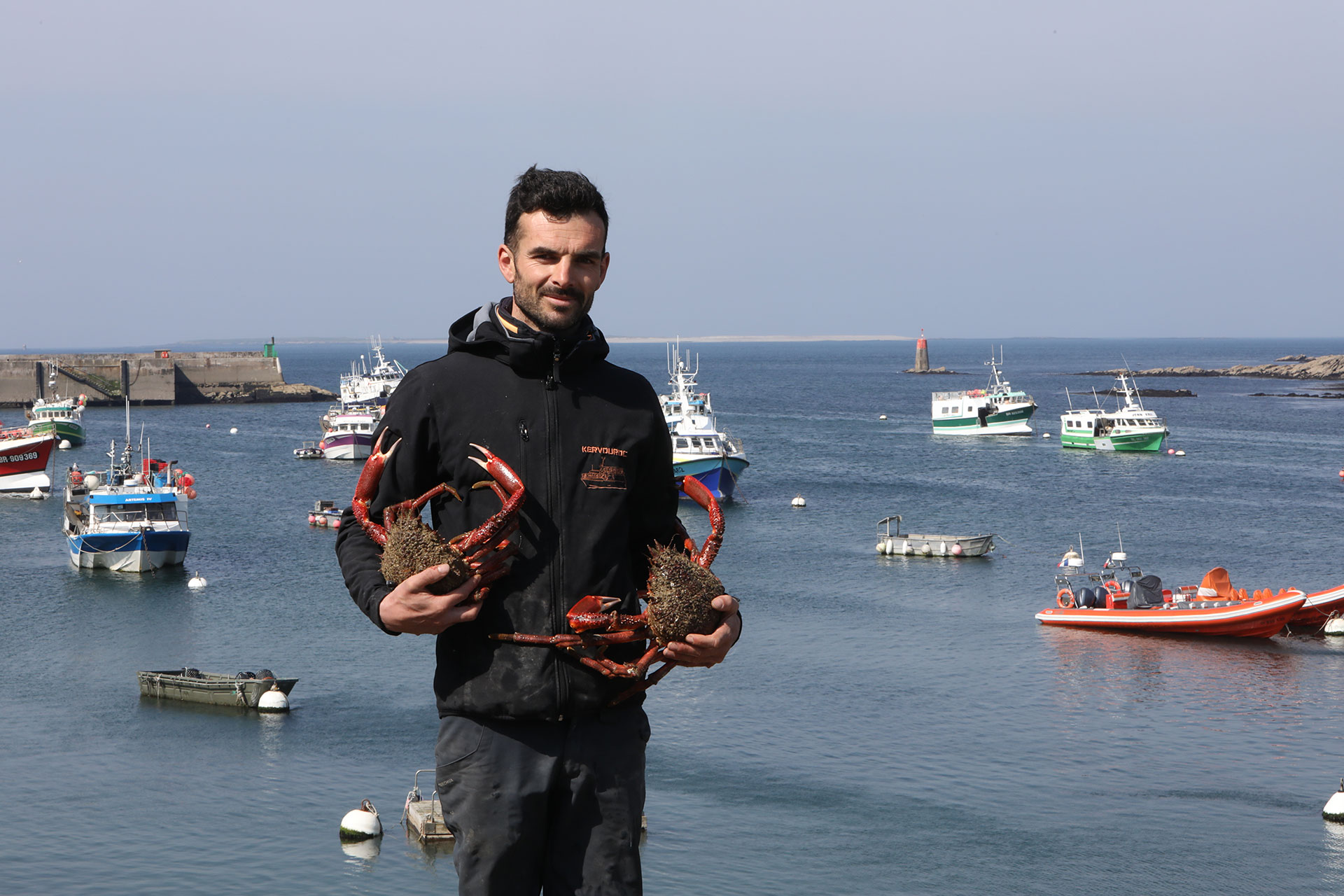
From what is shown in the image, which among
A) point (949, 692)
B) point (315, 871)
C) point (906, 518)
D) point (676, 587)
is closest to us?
point (676, 587)

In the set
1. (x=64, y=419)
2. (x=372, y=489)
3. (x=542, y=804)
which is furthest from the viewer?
(x=64, y=419)

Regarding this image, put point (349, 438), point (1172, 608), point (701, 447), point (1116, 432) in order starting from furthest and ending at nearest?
1. point (1116, 432)
2. point (349, 438)
3. point (701, 447)
4. point (1172, 608)

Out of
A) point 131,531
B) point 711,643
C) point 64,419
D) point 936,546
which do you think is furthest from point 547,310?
point 64,419

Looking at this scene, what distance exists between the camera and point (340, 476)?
86.4m

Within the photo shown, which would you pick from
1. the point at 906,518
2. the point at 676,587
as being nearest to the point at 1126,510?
the point at 906,518

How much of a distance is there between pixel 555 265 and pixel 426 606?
3.86 feet

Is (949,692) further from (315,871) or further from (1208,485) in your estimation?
(1208,485)

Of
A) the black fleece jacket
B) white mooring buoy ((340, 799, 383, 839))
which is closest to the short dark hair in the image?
the black fleece jacket

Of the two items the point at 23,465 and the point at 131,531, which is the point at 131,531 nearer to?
the point at 131,531

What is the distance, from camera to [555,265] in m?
4.21

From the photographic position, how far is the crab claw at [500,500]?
3984mm

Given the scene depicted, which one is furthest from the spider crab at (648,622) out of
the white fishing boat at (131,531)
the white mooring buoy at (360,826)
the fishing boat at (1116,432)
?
the fishing boat at (1116,432)

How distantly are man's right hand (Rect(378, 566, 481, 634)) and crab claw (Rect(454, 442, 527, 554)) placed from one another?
11 cm

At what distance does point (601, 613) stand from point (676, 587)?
0.84 feet
